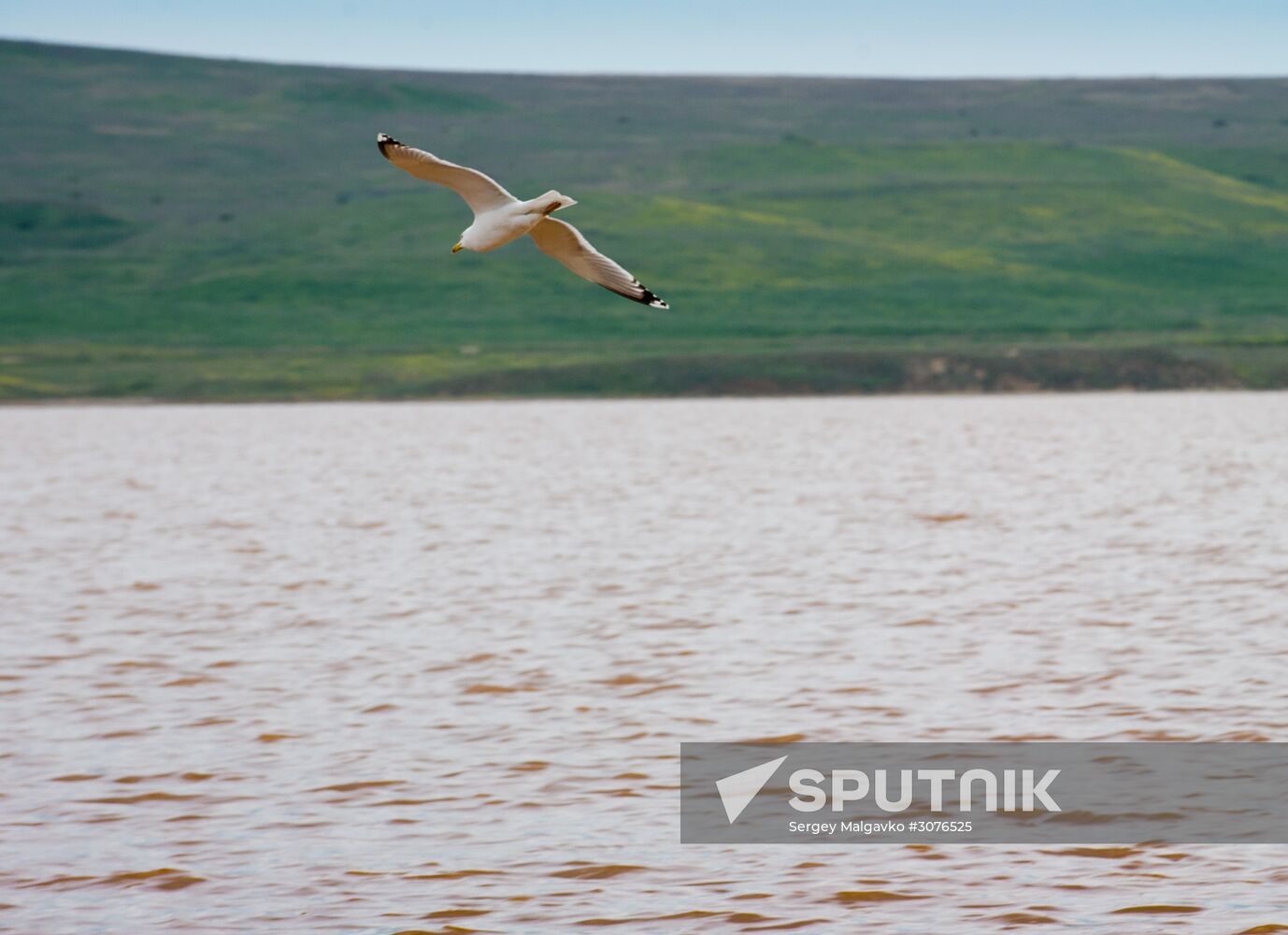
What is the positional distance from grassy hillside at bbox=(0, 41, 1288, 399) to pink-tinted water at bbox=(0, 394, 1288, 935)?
52139 mm

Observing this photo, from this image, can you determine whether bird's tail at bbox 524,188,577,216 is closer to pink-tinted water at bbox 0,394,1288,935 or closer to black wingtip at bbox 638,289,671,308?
black wingtip at bbox 638,289,671,308

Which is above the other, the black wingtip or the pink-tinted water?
the black wingtip

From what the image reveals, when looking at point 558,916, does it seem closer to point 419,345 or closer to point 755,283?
point 419,345

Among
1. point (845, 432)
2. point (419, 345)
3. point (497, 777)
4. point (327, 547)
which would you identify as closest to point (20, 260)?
point (419, 345)

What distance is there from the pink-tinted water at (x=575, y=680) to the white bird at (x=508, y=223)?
4.32 meters

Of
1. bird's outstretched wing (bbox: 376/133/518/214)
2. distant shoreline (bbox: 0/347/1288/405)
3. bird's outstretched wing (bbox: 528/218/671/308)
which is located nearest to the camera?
bird's outstretched wing (bbox: 376/133/518/214)

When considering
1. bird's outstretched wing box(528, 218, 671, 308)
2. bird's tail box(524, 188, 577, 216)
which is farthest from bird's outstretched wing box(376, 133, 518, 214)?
bird's outstretched wing box(528, 218, 671, 308)

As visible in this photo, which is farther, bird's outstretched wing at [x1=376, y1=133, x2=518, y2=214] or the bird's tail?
bird's outstretched wing at [x1=376, y1=133, x2=518, y2=214]

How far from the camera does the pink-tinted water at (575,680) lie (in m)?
13.9

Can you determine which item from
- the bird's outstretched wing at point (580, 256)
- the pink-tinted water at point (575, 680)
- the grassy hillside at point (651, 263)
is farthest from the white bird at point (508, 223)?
the grassy hillside at point (651, 263)

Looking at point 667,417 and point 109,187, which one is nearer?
point 667,417

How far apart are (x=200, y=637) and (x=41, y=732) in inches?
231

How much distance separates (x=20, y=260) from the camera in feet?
478

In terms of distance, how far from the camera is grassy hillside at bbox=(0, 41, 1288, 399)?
335 ft
